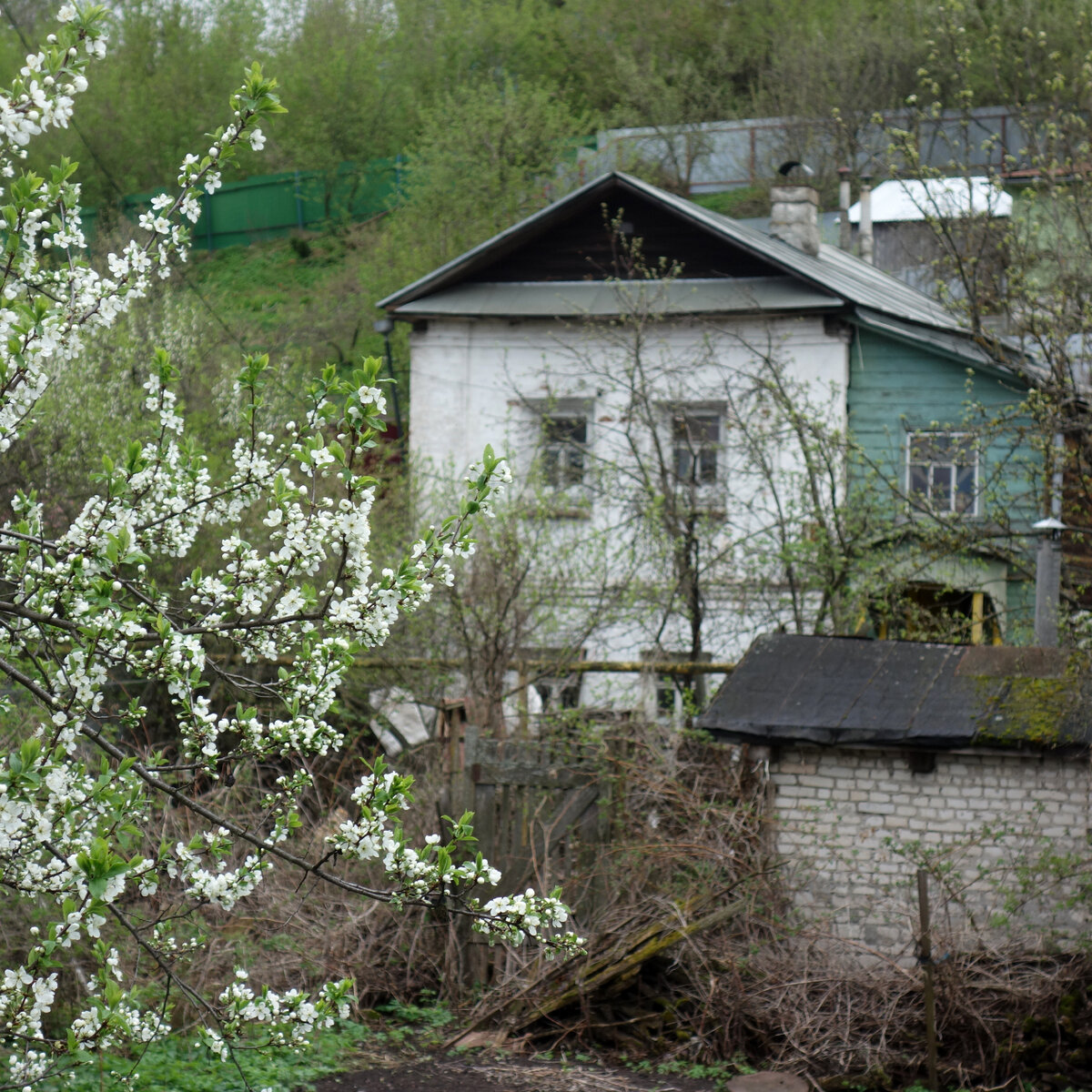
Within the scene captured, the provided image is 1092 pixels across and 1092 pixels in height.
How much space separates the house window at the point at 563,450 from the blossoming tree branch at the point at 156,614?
9.78 meters

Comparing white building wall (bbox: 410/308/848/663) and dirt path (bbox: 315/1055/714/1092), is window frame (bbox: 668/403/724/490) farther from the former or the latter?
dirt path (bbox: 315/1055/714/1092)

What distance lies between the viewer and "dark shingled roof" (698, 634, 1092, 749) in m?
8.66

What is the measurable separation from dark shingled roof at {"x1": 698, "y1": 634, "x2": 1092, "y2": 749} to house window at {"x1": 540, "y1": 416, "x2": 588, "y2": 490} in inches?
187

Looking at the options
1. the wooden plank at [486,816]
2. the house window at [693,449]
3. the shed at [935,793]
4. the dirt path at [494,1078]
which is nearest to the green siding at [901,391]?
the house window at [693,449]

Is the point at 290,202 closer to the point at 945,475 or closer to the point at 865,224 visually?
the point at 865,224

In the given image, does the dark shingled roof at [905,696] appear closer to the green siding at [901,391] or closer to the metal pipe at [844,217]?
the green siding at [901,391]

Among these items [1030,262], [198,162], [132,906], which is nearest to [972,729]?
[1030,262]

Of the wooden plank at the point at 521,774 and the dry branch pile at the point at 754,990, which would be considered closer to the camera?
the dry branch pile at the point at 754,990

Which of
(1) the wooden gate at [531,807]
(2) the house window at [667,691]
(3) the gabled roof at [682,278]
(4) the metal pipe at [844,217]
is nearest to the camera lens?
(1) the wooden gate at [531,807]

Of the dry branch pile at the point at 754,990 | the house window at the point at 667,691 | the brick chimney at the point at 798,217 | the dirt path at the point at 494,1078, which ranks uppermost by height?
the brick chimney at the point at 798,217

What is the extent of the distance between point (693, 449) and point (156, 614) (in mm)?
10880

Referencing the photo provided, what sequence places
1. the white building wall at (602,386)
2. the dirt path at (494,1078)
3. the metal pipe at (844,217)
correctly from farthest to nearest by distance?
the metal pipe at (844,217)
the white building wall at (602,386)
the dirt path at (494,1078)

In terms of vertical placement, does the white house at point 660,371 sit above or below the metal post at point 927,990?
above

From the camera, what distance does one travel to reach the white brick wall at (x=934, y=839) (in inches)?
335
